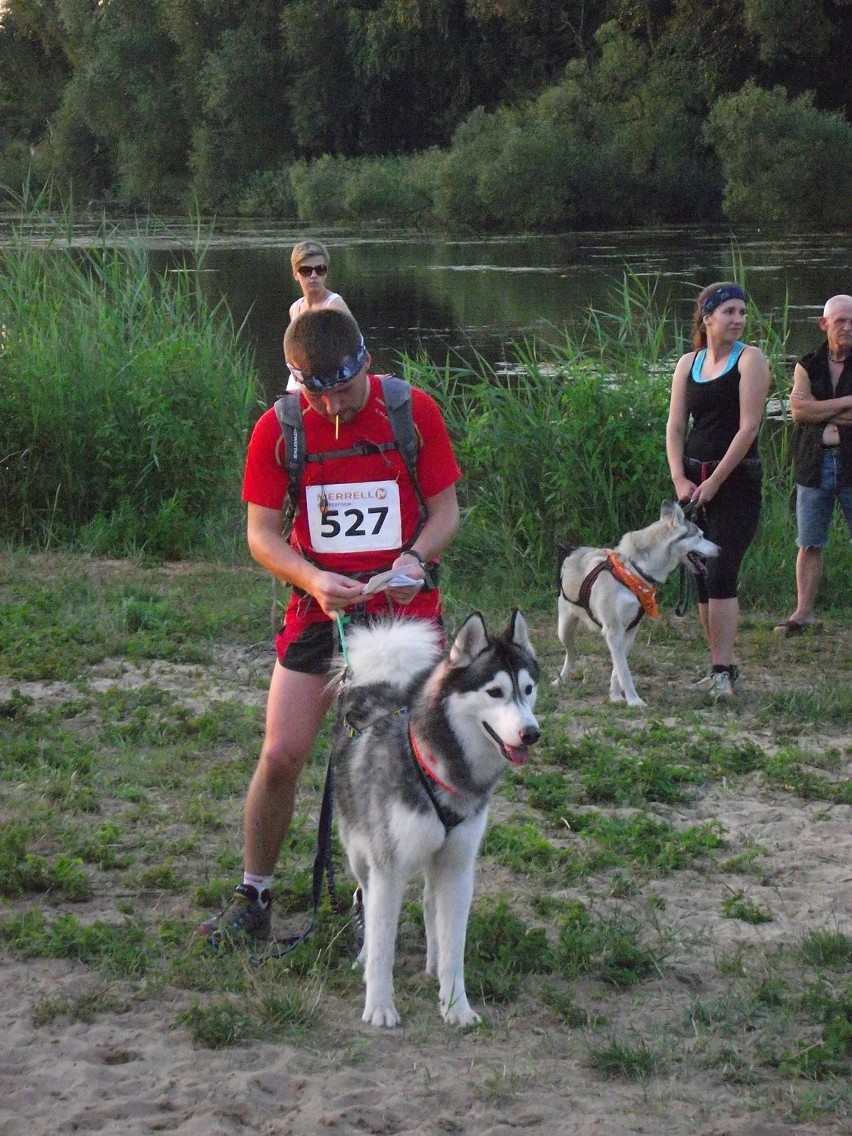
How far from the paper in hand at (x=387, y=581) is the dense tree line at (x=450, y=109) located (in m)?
28.1

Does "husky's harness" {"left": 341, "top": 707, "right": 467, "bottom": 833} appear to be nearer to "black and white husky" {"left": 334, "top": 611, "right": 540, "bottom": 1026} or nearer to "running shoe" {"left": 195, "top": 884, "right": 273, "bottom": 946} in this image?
"black and white husky" {"left": 334, "top": 611, "right": 540, "bottom": 1026}

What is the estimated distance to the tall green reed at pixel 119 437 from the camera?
1013 centimetres

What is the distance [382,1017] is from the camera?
12.0ft

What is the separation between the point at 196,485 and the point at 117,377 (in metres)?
1.02

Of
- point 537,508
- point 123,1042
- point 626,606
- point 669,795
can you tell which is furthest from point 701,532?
point 123,1042

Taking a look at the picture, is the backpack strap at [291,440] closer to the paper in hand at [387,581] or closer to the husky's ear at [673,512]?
the paper in hand at [387,581]

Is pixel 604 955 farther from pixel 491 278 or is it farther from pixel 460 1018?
pixel 491 278

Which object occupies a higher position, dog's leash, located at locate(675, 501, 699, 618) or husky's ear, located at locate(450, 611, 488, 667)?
husky's ear, located at locate(450, 611, 488, 667)

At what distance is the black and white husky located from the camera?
3.53 m

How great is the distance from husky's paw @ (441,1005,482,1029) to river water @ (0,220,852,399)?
10.7m

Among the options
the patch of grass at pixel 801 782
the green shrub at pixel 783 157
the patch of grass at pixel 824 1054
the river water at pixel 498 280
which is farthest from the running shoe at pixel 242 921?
the green shrub at pixel 783 157

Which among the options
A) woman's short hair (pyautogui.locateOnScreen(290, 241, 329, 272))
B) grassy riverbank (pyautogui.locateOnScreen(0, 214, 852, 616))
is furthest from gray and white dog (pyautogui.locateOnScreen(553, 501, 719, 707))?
woman's short hair (pyautogui.locateOnScreen(290, 241, 329, 272))

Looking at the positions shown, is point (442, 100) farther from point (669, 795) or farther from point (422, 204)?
point (669, 795)

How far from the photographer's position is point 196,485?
408 inches
